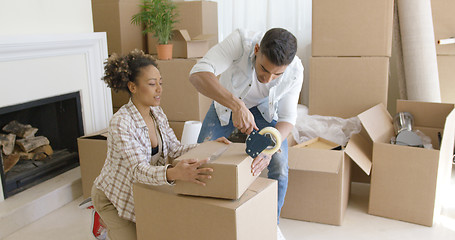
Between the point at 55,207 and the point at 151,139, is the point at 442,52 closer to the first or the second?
the point at 151,139

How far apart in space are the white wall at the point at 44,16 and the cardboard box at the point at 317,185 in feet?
4.77

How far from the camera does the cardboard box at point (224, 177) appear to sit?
1.23 metres

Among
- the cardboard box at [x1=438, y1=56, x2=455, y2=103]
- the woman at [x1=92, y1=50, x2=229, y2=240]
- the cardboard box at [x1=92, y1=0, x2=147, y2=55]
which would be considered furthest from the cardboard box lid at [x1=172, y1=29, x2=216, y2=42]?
the cardboard box at [x1=438, y1=56, x2=455, y2=103]

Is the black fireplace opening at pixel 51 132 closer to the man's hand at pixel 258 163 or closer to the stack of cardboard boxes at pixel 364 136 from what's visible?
the stack of cardboard boxes at pixel 364 136

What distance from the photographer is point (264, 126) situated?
6.29ft

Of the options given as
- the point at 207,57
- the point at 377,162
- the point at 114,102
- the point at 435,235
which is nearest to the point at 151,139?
the point at 207,57

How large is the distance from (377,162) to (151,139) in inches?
48.0

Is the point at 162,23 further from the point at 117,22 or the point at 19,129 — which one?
the point at 19,129

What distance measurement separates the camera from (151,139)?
1.65 metres

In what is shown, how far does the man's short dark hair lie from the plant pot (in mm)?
1369

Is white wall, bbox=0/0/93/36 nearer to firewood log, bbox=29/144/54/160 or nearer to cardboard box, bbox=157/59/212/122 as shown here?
cardboard box, bbox=157/59/212/122

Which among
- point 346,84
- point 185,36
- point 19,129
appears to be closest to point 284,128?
point 346,84

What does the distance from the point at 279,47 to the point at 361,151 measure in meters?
1.05

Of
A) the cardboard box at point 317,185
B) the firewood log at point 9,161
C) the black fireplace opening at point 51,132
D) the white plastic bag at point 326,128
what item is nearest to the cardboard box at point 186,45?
the black fireplace opening at point 51,132
